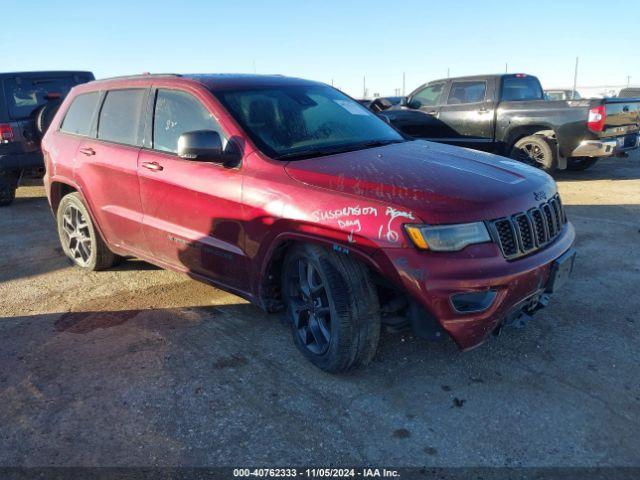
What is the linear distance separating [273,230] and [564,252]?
5.56ft

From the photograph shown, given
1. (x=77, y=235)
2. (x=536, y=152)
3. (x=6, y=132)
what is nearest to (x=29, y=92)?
(x=6, y=132)

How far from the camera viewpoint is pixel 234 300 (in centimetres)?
416

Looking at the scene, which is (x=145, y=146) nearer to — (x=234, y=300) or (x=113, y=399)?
(x=234, y=300)

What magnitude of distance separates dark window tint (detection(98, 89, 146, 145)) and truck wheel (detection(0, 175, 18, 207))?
4.60 metres

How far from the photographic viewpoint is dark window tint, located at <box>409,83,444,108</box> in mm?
10133

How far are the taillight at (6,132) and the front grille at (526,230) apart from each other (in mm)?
7703

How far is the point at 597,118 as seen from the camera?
8.16 m

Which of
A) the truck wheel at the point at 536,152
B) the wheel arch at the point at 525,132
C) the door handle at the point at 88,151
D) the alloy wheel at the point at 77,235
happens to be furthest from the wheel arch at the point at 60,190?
the wheel arch at the point at 525,132

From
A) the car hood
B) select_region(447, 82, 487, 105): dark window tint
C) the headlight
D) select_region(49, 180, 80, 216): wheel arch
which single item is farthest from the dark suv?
the headlight

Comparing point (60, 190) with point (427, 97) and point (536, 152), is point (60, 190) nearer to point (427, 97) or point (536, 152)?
point (536, 152)

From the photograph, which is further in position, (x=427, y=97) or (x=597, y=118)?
(x=427, y=97)

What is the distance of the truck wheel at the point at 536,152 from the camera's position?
863 cm

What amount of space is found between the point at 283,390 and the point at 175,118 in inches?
82.3

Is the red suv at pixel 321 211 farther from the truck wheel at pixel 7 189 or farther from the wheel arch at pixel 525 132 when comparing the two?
the wheel arch at pixel 525 132
